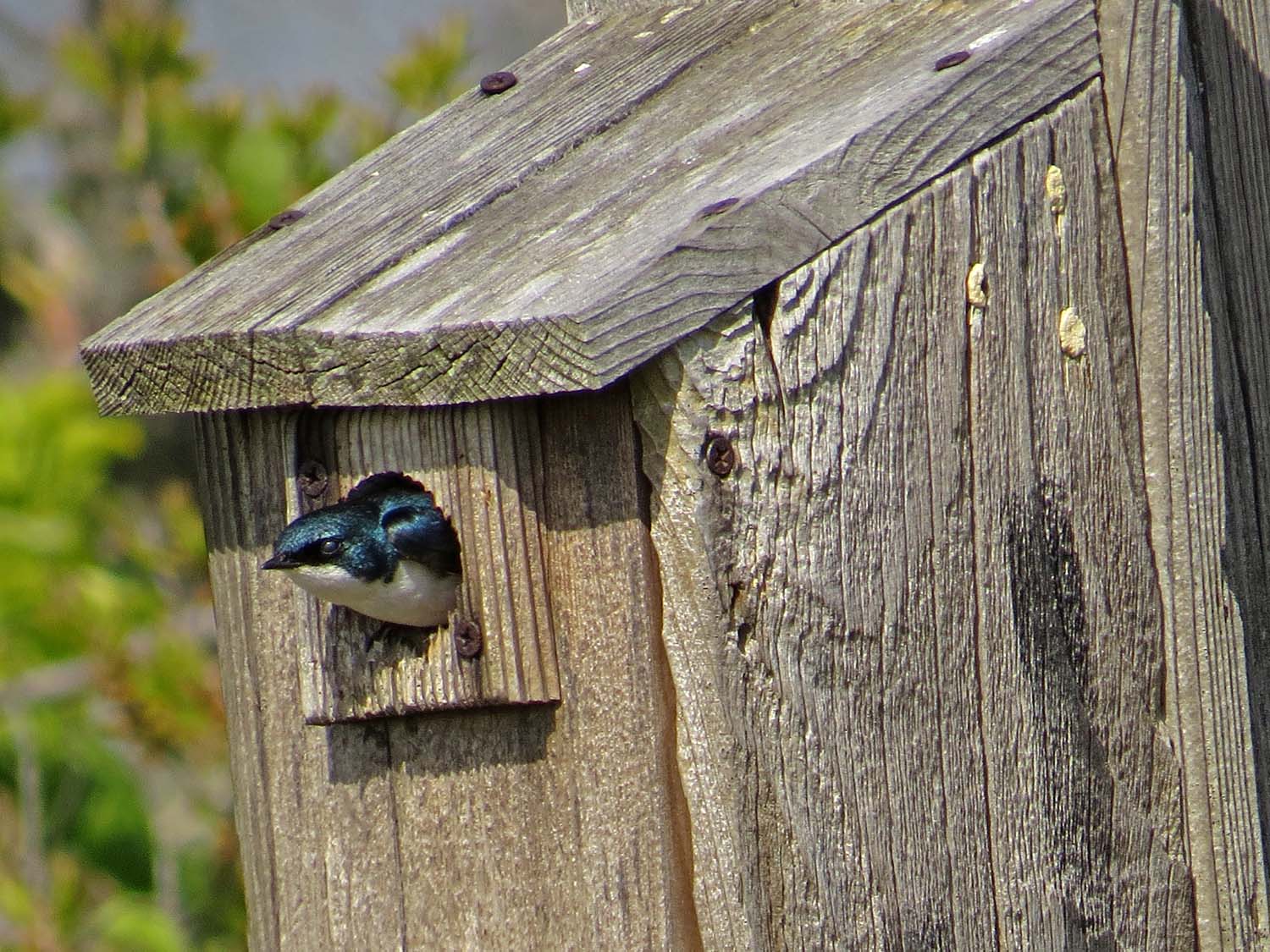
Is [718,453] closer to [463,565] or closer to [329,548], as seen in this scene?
[463,565]

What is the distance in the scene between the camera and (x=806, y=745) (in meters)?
1.54

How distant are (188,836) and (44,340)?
1814mm

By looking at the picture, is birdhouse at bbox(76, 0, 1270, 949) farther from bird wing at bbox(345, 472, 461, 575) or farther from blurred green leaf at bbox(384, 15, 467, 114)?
blurred green leaf at bbox(384, 15, 467, 114)

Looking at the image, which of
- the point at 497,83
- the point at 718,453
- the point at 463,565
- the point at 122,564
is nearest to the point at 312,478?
the point at 463,565

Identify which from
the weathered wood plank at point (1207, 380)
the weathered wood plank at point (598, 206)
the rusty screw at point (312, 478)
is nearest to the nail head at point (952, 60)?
the weathered wood plank at point (598, 206)

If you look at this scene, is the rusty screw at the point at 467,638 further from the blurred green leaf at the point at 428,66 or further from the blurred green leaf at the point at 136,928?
the blurred green leaf at the point at 428,66

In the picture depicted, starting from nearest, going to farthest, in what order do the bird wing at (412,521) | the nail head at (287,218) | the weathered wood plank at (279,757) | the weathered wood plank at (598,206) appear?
1. the weathered wood plank at (598,206)
2. the weathered wood plank at (279,757)
3. the bird wing at (412,521)
4. the nail head at (287,218)

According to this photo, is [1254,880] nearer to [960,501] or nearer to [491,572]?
[960,501]

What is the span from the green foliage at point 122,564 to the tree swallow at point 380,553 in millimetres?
1565

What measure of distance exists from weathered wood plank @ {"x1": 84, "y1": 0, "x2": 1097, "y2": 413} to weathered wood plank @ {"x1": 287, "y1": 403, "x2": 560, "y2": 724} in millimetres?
112

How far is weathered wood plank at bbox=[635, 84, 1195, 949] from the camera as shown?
1509mm

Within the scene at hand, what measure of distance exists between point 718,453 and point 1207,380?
0.62 metres

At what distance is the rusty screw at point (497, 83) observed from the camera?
82.5 inches

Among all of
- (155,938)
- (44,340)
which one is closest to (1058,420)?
(155,938)
